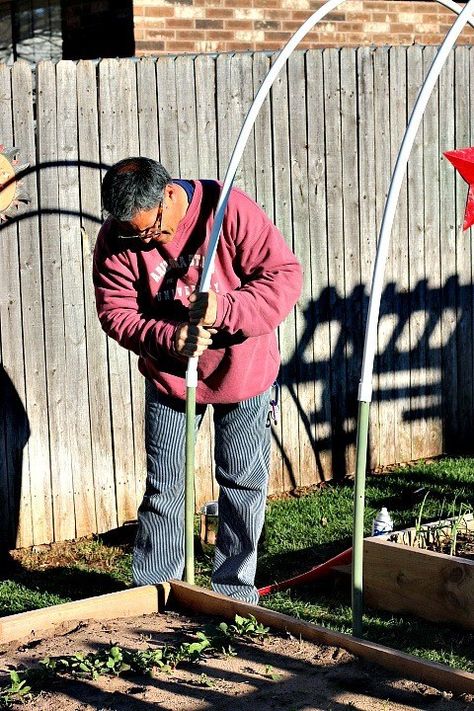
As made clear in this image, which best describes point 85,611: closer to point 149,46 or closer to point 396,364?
point 396,364

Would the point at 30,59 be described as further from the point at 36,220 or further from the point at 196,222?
the point at 196,222

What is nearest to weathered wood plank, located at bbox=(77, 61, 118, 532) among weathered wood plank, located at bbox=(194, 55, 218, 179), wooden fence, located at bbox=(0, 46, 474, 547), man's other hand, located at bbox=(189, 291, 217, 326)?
wooden fence, located at bbox=(0, 46, 474, 547)

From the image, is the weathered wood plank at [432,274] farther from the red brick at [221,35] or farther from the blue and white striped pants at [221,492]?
the blue and white striped pants at [221,492]

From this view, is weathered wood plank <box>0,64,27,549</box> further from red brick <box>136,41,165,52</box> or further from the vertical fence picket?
red brick <box>136,41,165,52</box>

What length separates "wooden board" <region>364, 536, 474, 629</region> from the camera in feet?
15.3

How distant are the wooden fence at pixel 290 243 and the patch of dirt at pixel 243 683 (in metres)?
2.20

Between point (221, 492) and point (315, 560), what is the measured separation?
119 cm

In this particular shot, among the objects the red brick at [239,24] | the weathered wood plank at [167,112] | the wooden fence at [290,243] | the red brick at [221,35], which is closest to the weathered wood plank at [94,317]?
the wooden fence at [290,243]

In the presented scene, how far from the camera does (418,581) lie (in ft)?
15.8

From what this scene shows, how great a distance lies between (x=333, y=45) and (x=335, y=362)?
3093 millimetres

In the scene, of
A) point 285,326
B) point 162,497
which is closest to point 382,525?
point 162,497

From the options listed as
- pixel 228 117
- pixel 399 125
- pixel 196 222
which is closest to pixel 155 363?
pixel 196 222

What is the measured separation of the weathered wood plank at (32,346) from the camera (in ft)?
19.1

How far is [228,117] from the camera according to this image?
21.3 ft
